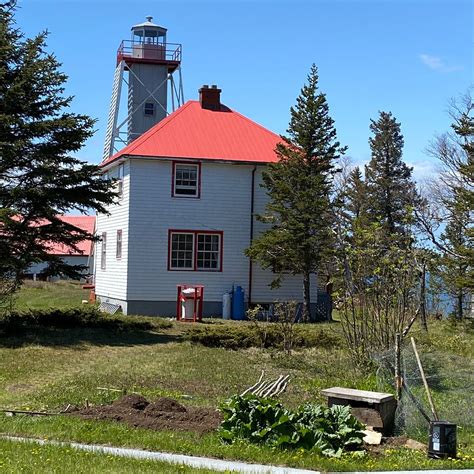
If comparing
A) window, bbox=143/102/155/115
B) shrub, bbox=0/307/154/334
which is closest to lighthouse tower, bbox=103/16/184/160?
window, bbox=143/102/155/115

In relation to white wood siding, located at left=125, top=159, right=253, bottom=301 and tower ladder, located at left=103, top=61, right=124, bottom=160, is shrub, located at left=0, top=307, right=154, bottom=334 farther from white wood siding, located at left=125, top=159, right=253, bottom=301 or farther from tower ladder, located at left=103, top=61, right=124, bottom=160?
tower ladder, located at left=103, top=61, right=124, bottom=160

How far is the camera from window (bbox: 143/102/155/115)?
39.8m

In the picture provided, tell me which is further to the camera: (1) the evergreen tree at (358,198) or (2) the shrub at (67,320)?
(1) the evergreen tree at (358,198)

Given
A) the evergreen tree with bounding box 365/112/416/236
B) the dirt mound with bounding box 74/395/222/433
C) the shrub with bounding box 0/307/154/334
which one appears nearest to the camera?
the dirt mound with bounding box 74/395/222/433

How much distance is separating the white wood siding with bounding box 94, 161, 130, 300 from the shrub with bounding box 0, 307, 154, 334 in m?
6.15

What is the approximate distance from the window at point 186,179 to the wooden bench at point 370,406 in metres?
18.2

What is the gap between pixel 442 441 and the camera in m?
9.11

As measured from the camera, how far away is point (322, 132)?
28812 millimetres

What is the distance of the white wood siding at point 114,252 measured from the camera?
28250mm

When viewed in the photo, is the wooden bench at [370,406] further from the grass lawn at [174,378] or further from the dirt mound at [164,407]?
the dirt mound at [164,407]

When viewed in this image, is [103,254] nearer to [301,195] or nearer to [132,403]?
[301,195]

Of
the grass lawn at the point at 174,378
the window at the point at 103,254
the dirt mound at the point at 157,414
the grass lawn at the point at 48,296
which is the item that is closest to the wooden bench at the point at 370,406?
the grass lawn at the point at 174,378

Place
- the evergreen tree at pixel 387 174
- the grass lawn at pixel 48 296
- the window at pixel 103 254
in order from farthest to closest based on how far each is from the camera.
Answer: the evergreen tree at pixel 387 174
the window at pixel 103 254
the grass lawn at pixel 48 296

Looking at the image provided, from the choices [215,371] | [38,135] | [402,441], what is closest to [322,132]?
[38,135]
